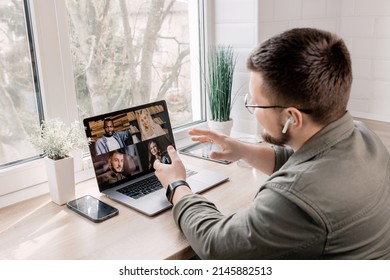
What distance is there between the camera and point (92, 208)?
1.26 meters

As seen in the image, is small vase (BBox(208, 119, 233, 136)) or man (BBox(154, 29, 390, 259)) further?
small vase (BBox(208, 119, 233, 136))

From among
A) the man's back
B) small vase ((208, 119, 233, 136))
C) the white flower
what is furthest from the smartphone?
small vase ((208, 119, 233, 136))

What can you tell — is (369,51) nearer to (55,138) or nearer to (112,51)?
(112,51)

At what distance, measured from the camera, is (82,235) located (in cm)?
112

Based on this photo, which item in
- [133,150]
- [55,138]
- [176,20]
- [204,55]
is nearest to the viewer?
[55,138]

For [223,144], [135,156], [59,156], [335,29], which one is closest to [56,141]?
[59,156]

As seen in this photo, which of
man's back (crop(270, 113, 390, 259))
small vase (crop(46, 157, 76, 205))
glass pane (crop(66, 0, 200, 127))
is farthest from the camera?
glass pane (crop(66, 0, 200, 127))

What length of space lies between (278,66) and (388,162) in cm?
36

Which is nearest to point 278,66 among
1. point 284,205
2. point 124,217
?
point 284,205

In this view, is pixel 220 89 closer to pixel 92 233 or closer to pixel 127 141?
pixel 127 141

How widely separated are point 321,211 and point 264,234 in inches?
4.9

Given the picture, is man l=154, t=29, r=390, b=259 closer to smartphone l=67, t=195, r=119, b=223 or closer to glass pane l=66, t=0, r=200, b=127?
smartphone l=67, t=195, r=119, b=223

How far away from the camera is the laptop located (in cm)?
132

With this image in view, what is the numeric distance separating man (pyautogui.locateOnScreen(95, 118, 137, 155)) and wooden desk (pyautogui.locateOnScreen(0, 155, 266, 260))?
0.51ft
